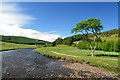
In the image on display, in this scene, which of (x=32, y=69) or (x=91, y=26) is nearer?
(x=32, y=69)

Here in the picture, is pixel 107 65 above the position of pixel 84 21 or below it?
below

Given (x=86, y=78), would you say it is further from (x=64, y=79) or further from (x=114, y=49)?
(x=114, y=49)

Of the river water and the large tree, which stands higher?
the large tree

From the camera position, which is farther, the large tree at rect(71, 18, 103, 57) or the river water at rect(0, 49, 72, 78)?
the large tree at rect(71, 18, 103, 57)

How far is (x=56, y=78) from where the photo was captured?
105ft

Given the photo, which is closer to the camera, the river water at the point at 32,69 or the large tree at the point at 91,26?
the river water at the point at 32,69

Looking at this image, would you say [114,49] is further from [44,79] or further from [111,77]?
[44,79]

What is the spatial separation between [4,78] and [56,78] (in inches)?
287

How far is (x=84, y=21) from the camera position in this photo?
219ft

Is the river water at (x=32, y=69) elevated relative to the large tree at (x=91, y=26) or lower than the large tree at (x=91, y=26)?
lower

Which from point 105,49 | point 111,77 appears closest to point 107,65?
point 111,77

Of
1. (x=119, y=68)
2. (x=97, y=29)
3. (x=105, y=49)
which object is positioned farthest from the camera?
(x=105, y=49)

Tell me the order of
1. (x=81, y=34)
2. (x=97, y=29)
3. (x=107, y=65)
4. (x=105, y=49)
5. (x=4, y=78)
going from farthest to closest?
(x=105, y=49)
(x=81, y=34)
(x=97, y=29)
(x=107, y=65)
(x=4, y=78)

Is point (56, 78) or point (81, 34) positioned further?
point (81, 34)
